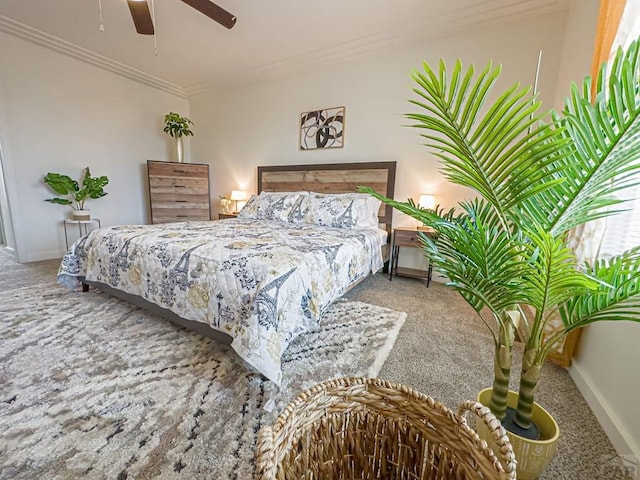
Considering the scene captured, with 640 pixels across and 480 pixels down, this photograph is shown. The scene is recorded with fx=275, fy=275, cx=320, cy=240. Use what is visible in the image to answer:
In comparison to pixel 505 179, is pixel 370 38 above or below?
above

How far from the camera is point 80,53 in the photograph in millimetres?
3512

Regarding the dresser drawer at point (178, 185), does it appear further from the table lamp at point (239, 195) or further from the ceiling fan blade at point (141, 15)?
the ceiling fan blade at point (141, 15)

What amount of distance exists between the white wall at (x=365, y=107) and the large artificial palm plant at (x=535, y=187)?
96.0 inches

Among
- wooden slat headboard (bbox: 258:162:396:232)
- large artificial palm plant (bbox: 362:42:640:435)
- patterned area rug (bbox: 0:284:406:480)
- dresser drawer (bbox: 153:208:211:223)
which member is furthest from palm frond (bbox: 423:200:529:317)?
dresser drawer (bbox: 153:208:211:223)

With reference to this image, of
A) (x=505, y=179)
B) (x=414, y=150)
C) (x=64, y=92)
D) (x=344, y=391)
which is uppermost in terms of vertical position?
(x=64, y=92)

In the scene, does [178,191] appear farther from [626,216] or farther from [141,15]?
[626,216]

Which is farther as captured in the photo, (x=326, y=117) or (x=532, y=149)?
(x=326, y=117)

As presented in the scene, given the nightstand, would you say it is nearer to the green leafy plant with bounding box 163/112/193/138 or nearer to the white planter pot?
the green leafy plant with bounding box 163/112/193/138

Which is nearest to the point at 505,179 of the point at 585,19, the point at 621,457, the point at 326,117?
the point at 621,457

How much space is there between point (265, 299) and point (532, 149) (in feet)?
3.79

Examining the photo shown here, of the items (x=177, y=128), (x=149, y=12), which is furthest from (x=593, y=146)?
(x=177, y=128)

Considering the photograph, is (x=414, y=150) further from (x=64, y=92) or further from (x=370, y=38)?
(x=64, y=92)

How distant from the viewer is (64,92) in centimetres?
355

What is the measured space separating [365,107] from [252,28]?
150 centimetres
